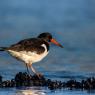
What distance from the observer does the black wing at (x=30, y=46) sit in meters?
18.6

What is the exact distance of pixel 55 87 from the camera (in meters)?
19.1

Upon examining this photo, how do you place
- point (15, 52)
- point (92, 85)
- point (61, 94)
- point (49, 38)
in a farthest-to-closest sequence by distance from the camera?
point (49, 38)
point (92, 85)
point (15, 52)
point (61, 94)

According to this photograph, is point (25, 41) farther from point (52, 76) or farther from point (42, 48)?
A: point (52, 76)

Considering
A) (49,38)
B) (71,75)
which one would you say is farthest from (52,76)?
(49,38)

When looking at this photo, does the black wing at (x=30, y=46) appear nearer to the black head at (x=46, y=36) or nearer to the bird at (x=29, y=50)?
the bird at (x=29, y=50)

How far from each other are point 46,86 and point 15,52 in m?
1.93

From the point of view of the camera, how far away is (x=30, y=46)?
19.0 meters

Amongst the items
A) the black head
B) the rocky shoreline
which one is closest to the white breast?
the rocky shoreline

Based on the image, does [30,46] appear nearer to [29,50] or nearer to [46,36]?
[29,50]

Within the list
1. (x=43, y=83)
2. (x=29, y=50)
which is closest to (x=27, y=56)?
(x=29, y=50)

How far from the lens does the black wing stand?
1859 cm

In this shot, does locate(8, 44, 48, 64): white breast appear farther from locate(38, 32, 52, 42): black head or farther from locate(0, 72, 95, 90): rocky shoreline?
locate(38, 32, 52, 42): black head

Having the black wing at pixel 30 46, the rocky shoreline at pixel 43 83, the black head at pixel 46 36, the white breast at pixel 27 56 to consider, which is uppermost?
the black head at pixel 46 36

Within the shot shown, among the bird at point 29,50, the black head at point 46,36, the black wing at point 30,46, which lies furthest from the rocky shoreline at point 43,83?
the black head at point 46,36
